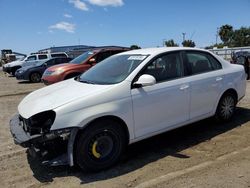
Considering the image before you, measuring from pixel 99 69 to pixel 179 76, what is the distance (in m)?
1.37

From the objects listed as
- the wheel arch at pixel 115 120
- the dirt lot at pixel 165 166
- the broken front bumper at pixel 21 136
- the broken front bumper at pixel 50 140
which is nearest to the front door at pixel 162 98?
the wheel arch at pixel 115 120

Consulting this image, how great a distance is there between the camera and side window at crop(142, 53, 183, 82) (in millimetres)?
5434

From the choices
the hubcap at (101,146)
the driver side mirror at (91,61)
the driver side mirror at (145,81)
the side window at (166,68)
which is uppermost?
the driver side mirror at (91,61)

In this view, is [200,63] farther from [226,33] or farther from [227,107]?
[226,33]

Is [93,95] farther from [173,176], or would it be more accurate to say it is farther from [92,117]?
[173,176]

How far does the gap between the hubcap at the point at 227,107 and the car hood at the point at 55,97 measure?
2819mm

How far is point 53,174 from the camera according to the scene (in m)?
4.79

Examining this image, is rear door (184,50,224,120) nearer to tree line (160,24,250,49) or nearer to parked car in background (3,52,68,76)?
parked car in background (3,52,68,76)

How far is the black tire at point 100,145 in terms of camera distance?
4.54 metres

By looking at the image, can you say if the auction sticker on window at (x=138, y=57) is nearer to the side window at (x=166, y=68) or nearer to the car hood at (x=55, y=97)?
the side window at (x=166, y=68)

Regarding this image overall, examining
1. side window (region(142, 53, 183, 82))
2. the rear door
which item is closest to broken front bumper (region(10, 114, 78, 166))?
side window (region(142, 53, 183, 82))

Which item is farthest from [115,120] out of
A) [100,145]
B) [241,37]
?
[241,37]

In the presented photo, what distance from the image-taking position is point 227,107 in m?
6.82

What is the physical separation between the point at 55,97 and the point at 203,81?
8.72 feet
